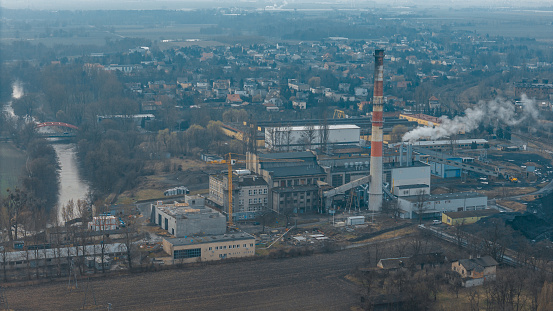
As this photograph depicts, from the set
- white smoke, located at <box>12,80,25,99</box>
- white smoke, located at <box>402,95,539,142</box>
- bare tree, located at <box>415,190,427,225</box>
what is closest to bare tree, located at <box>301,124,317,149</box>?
white smoke, located at <box>402,95,539,142</box>

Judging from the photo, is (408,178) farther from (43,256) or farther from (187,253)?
(43,256)

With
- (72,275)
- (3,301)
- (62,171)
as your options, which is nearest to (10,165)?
(62,171)

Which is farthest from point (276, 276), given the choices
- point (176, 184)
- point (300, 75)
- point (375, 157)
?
point (300, 75)

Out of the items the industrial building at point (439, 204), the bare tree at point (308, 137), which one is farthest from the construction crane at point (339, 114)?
the industrial building at point (439, 204)

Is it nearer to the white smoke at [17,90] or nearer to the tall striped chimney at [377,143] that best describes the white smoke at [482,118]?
the tall striped chimney at [377,143]

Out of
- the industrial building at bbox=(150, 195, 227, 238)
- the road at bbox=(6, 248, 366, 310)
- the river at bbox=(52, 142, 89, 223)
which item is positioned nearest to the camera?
the road at bbox=(6, 248, 366, 310)

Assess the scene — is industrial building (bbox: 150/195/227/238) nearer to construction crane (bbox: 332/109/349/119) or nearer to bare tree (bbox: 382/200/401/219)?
bare tree (bbox: 382/200/401/219)
